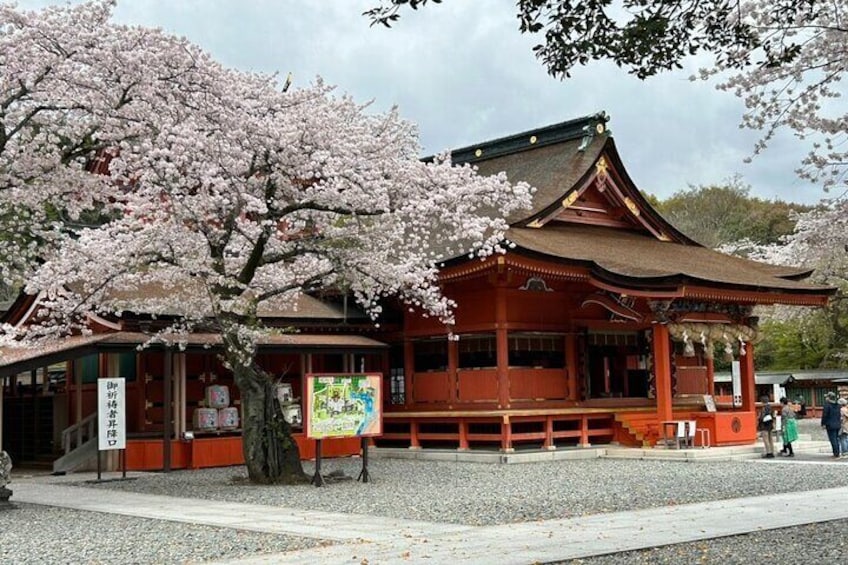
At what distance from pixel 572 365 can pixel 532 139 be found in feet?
23.6

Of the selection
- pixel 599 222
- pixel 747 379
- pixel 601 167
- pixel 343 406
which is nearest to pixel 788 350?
pixel 747 379

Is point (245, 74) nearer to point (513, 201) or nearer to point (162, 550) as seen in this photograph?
point (513, 201)

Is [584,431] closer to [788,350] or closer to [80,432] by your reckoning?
[80,432]

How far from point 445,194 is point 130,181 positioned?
5.65 m

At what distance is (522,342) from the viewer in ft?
76.4

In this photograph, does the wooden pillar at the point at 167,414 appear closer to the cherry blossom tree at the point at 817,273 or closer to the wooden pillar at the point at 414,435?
the wooden pillar at the point at 414,435

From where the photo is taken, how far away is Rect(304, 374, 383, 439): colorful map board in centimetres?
1661

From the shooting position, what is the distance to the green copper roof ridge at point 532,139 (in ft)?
84.7

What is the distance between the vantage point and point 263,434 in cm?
1717

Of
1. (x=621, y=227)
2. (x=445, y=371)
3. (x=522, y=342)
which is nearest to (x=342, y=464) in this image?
(x=445, y=371)

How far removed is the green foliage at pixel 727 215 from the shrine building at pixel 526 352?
2939 centimetres

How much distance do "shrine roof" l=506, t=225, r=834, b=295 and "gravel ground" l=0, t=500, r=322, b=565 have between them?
10708mm

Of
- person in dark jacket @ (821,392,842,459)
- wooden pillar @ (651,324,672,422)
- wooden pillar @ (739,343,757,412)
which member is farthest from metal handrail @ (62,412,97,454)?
person in dark jacket @ (821,392,842,459)

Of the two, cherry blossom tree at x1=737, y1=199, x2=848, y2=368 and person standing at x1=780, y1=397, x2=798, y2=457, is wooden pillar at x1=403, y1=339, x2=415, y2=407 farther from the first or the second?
cherry blossom tree at x1=737, y1=199, x2=848, y2=368
